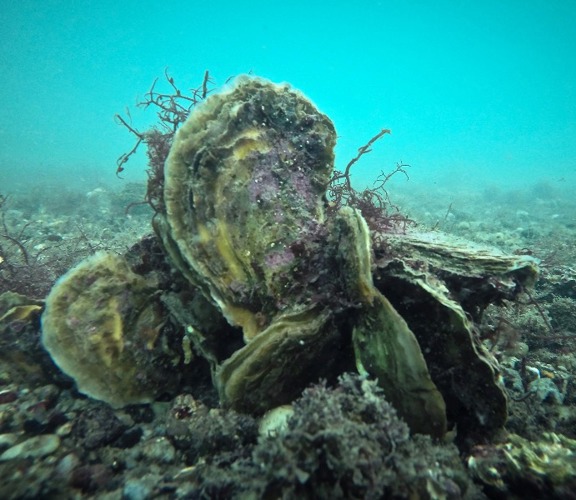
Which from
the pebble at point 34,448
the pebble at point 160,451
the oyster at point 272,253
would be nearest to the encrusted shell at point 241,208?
the oyster at point 272,253

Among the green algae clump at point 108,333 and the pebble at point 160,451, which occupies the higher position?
the green algae clump at point 108,333

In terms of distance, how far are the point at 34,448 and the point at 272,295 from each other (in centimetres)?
192

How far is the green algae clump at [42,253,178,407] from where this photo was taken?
2.50 m

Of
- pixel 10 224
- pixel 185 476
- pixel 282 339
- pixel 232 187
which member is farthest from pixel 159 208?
pixel 10 224

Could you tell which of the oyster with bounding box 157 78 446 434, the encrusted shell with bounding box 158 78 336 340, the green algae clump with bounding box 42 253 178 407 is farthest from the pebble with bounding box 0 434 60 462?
the encrusted shell with bounding box 158 78 336 340

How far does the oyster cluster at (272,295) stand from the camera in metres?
2.13

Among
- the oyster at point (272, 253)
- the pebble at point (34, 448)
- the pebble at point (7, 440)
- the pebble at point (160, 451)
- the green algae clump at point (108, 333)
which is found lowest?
the pebble at point (7, 440)

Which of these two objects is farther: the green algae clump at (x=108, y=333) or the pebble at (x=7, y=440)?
the green algae clump at (x=108, y=333)

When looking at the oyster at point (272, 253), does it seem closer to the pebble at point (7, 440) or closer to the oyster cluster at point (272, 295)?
the oyster cluster at point (272, 295)

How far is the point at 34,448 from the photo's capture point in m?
2.22

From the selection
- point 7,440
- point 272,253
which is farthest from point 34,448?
point 272,253

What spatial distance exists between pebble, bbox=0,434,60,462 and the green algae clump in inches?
13.7

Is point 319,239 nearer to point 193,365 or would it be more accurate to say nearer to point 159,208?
point 159,208

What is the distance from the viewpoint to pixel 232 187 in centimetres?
270
